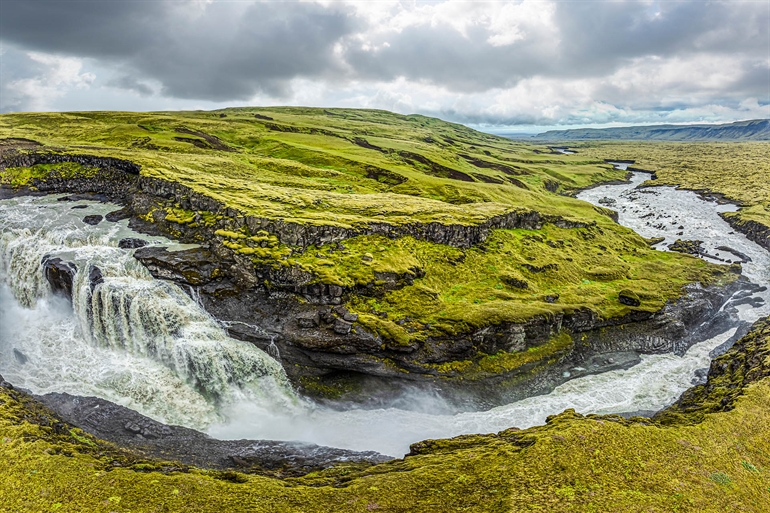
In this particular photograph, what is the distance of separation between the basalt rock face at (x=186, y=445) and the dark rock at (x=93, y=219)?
27495mm

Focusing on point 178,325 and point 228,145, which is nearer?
point 178,325


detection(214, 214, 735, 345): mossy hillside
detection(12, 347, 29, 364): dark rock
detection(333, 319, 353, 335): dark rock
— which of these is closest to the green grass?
detection(214, 214, 735, 345): mossy hillside

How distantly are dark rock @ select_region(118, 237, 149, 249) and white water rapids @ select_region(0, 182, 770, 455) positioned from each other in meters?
1.02

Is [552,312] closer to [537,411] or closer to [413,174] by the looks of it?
Result: [537,411]

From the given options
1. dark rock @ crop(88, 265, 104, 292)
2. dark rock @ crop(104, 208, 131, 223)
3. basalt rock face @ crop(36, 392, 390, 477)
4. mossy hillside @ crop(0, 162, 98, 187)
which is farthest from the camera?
mossy hillside @ crop(0, 162, 98, 187)

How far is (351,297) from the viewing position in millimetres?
42281

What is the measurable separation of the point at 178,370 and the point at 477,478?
2834 centimetres

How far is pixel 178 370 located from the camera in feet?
120

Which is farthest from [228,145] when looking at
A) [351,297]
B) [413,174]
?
[351,297]

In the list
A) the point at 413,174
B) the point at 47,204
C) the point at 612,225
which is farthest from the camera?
the point at 413,174

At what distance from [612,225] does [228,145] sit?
90.6 m

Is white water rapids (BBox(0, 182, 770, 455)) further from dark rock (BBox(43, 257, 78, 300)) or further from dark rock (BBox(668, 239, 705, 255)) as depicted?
dark rock (BBox(668, 239, 705, 255))

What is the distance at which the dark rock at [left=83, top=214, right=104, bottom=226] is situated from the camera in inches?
2061

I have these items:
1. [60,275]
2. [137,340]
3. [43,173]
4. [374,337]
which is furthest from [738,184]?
[43,173]
